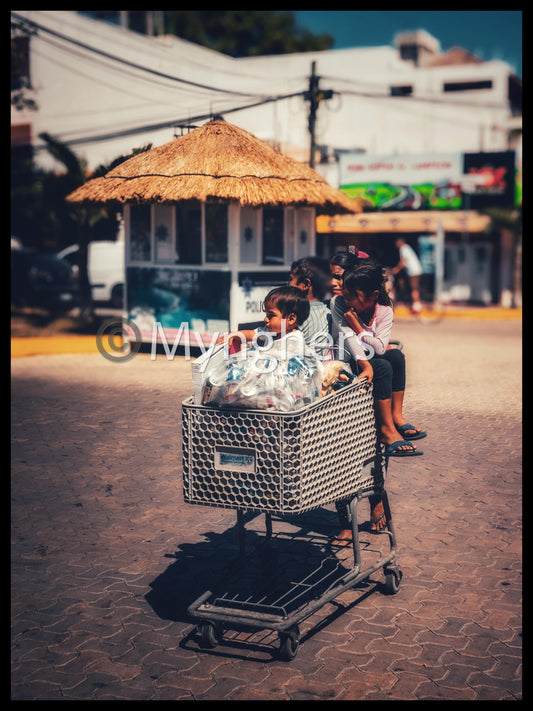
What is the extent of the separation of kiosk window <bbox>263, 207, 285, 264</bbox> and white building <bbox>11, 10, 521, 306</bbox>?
3.53m

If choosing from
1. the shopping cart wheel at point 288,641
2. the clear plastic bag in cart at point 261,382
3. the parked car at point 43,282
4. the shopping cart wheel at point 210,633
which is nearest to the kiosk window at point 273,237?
the parked car at point 43,282

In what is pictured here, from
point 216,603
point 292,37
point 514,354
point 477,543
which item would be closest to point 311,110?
point 514,354

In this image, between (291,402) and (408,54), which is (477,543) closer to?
(291,402)

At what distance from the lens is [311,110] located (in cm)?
1670

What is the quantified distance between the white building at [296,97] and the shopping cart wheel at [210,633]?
1344 cm

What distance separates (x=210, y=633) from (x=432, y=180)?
24392mm

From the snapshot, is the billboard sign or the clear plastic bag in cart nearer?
the clear plastic bag in cart

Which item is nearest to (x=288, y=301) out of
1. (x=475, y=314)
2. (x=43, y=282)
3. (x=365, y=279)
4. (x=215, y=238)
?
(x=365, y=279)

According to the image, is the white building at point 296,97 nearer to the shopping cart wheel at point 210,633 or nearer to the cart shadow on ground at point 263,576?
the cart shadow on ground at point 263,576

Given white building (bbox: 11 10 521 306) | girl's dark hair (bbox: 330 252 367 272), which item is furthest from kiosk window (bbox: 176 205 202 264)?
girl's dark hair (bbox: 330 252 367 272)

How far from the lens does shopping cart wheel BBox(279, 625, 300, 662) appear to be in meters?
4.11

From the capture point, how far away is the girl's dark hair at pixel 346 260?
15.8 ft

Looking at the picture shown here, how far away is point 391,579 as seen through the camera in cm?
488

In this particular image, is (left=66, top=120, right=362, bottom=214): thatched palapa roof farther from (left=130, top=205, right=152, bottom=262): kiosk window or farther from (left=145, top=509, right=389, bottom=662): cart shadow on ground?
(left=130, top=205, right=152, bottom=262): kiosk window
